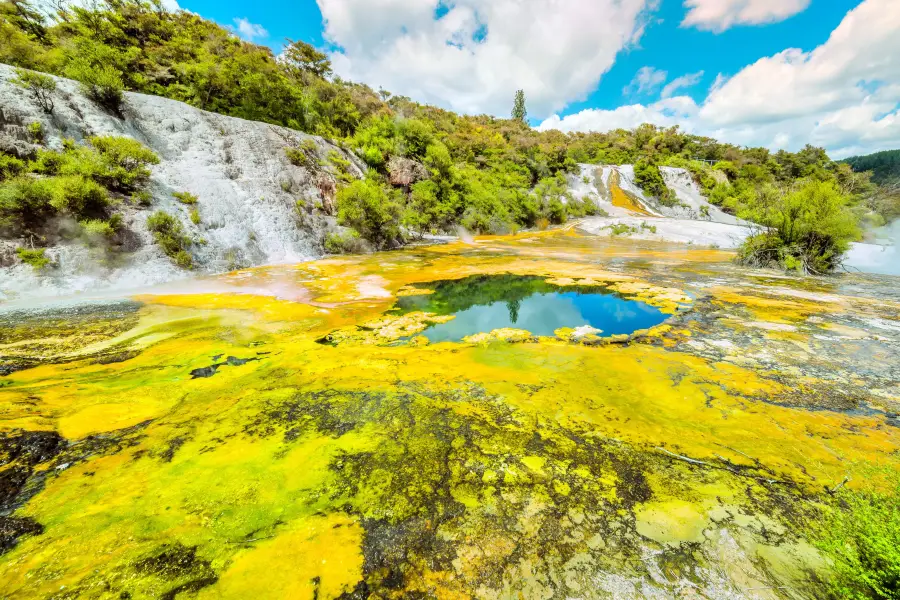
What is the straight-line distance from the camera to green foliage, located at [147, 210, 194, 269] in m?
11.7

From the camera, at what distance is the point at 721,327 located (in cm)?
693

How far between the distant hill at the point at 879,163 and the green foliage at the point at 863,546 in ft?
257

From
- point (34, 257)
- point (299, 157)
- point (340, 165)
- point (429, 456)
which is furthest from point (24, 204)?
point (340, 165)

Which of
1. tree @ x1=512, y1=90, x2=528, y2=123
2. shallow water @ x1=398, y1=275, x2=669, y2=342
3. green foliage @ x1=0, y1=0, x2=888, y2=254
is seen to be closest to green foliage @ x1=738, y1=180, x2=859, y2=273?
green foliage @ x1=0, y1=0, x2=888, y2=254

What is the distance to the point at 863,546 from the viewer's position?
2.18m

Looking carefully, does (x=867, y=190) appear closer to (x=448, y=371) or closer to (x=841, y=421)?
(x=841, y=421)

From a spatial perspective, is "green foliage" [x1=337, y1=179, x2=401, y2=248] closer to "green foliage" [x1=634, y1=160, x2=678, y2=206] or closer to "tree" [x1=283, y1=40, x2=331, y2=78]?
"tree" [x1=283, y1=40, x2=331, y2=78]

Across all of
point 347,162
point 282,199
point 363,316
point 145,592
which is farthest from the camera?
point 347,162

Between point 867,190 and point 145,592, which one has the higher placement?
point 867,190

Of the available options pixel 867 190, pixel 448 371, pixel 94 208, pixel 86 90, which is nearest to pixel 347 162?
pixel 86 90

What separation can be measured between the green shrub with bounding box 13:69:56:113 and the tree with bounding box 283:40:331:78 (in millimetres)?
23582

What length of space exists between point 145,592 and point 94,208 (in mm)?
13823

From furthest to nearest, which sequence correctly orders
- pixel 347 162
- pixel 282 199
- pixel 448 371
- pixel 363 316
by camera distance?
pixel 347 162, pixel 282 199, pixel 363 316, pixel 448 371

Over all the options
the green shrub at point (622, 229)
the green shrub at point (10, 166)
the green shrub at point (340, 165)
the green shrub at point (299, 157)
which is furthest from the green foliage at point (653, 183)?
the green shrub at point (10, 166)
